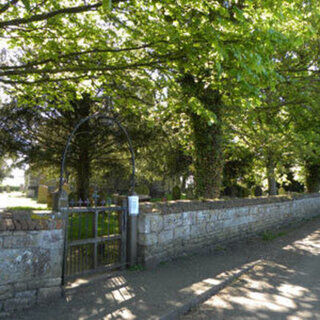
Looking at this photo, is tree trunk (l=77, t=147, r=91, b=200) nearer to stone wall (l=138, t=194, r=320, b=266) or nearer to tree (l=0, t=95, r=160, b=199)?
tree (l=0, t=95, r=160, b=199)

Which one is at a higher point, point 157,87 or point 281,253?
point 157,87

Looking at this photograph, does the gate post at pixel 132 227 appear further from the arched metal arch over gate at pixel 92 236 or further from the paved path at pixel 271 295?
the paved path at pixel 271 295

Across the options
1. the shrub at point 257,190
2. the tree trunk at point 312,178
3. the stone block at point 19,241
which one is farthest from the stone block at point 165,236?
the shrub at point 257,190

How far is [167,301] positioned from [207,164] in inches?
252

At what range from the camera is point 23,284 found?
3758 millimetres

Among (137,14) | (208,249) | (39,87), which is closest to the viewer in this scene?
(137,14)

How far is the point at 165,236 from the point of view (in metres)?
6.03

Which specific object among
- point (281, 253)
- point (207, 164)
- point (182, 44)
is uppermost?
point (182, 44)

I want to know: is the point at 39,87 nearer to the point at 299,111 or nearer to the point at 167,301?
the point at 167,301

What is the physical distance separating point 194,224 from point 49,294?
3777 millimetres

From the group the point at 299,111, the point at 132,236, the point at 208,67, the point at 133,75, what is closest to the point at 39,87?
the point at 133,75

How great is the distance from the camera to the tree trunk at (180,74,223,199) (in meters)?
9.72

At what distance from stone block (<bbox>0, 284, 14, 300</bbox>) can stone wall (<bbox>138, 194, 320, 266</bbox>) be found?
2.51 meters

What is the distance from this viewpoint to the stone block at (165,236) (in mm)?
5897
